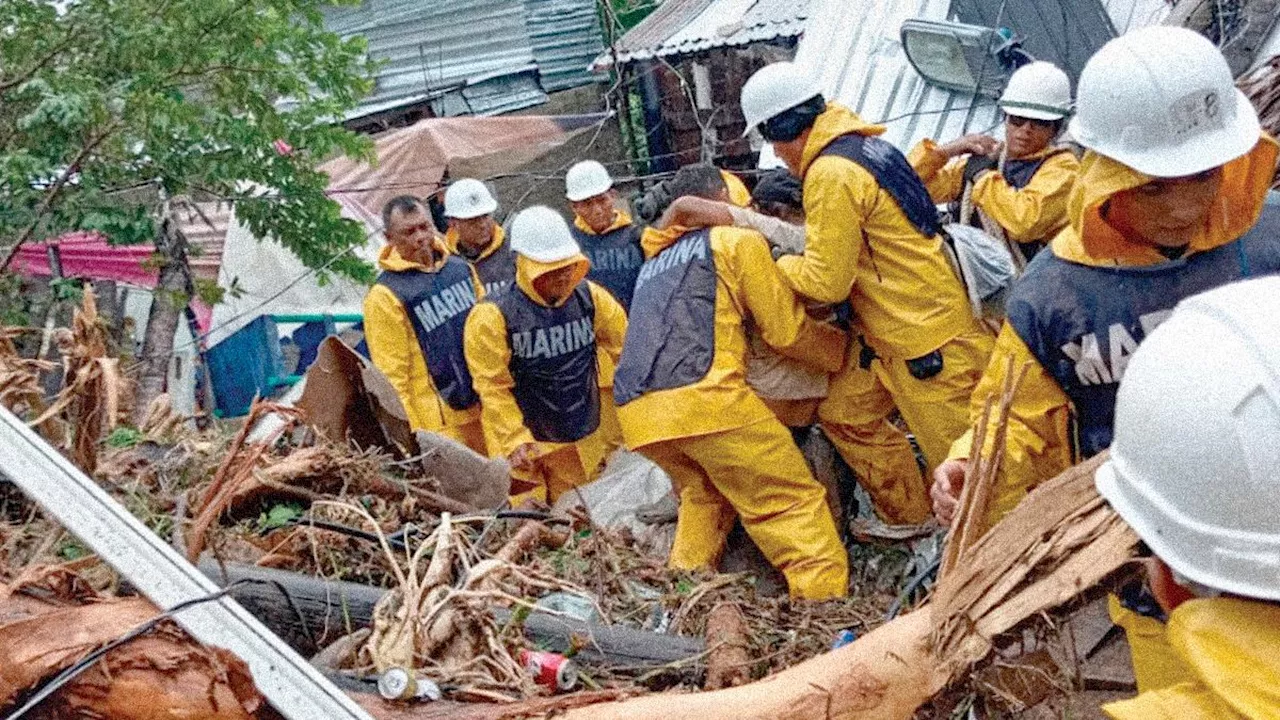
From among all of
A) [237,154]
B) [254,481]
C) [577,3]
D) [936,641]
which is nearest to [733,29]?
[577,3]

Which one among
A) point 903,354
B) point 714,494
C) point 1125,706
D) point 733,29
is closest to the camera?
point 1125,706

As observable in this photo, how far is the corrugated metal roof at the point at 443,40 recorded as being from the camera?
1900 centimetres

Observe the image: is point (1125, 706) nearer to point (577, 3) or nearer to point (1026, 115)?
point (1026, 115)

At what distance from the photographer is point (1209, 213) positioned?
269cm

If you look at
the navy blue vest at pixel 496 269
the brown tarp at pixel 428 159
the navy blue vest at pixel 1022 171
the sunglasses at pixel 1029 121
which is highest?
the sunglasses at pixel 1029 121

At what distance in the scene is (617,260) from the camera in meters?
7.09

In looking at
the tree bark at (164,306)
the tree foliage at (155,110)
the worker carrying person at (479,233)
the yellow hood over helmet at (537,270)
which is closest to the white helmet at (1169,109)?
the yellow hood over helmet at (537,270)

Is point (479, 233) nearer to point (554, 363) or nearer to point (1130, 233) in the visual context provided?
point (554, 363)

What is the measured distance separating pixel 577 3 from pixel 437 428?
45.4ft

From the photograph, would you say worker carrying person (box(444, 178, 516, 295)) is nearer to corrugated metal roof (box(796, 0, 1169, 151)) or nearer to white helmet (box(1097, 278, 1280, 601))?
corrugated metal roof (box(796, 0, 1169, 151))

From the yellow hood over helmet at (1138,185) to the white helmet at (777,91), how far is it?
1.84 metres

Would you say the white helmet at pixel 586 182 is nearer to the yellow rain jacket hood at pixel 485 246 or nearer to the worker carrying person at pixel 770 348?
the yellow rain jacket hood at pixel 485 246

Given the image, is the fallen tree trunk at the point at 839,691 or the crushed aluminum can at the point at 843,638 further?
the crushed aluminum can at the point at 843,638

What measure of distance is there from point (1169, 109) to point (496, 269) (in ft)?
14.8
